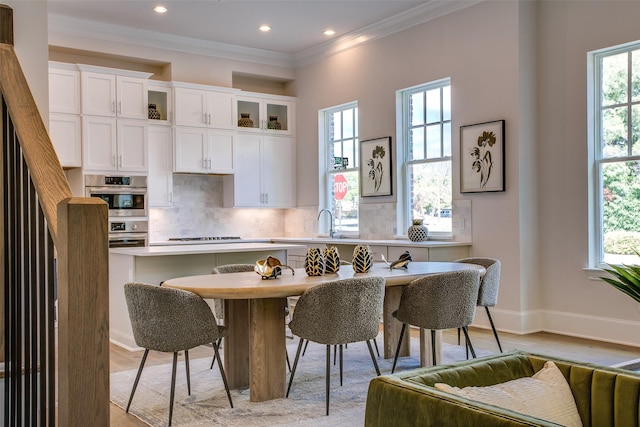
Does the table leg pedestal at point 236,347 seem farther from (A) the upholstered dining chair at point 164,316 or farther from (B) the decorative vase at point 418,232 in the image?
(B) the decorative vase at point 418,232

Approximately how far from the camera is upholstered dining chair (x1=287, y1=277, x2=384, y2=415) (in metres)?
3.29

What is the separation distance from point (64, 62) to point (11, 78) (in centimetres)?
564

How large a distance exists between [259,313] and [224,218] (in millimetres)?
4864

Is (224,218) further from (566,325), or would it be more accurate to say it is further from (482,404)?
(482,404)

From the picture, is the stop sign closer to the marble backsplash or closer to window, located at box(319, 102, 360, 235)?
window, located at box(319, 102, 360, 235)

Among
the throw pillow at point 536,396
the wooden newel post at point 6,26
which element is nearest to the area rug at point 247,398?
the throw pillow at point 536,396

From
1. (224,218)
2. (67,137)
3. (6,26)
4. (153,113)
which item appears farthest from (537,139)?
(67,137)

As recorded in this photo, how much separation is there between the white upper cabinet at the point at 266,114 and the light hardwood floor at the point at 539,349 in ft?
12.7

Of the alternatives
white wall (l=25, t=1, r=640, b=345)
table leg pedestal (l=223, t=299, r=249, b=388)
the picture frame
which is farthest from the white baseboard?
table leg pedestal (l=223, t=299, r=249, b=388)

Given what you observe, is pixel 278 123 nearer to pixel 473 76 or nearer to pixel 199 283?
pixel 473 76

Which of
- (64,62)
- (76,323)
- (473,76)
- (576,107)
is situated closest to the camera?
(76,323)

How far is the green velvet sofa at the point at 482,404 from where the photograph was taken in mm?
1394

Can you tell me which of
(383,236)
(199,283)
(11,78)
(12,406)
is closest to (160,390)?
(199,283)

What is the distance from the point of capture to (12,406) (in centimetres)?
196
